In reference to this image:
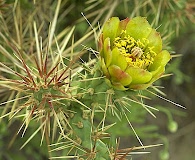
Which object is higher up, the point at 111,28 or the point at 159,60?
the point at 111,28

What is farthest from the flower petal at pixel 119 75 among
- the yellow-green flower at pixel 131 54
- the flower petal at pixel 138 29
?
the flower petal at pixel 138 29

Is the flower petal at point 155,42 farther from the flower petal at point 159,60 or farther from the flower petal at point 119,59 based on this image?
the flower petal at point 119,59

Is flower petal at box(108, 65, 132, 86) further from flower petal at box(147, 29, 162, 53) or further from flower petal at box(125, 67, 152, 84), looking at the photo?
flower petal at box(147, 29, 162, 53)

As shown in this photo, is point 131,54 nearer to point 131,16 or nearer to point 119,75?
point 119,75

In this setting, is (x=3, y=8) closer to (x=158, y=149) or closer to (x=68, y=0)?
(x=68, y=0)

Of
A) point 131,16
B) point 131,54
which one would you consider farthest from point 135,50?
point 131,16

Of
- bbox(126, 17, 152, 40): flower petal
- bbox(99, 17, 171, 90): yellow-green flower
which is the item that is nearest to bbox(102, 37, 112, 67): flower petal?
bbox(99, 17, 171, 90): yellow-green flower

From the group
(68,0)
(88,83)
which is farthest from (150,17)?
(88,83)
